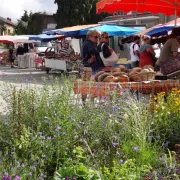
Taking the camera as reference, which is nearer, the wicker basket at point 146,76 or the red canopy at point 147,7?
the wicker basket at point 146,76

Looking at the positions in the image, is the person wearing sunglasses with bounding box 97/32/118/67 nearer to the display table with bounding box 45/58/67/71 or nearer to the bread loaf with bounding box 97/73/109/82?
the bread loaf with bounding box 97/73/109/82

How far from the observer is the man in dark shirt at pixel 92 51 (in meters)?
8.22

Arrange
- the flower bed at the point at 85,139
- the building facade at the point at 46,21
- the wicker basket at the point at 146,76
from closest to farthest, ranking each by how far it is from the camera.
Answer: the flower bed at the point at 85,139
the wicker basket at the point at 146,76
the building facade at the point at 46,21

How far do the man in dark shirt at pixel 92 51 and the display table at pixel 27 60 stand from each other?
21.3 m

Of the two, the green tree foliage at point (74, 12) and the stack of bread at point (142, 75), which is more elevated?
the green tree foliage at point (74, 12)

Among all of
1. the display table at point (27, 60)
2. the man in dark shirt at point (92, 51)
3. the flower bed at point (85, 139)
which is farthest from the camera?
the display table at point (27, 60)

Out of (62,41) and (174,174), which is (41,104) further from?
(62,41)

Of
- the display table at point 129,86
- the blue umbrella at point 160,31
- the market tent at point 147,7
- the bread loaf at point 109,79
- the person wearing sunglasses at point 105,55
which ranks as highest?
the market tent at point 147,7

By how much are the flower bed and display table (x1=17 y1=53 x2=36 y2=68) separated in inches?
974

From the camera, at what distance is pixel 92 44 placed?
8273 millimetres

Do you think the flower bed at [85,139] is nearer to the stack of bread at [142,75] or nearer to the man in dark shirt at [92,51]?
the stack of bread at [142,75]

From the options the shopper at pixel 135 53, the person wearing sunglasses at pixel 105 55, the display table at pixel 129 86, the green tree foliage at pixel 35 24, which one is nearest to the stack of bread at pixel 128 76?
the display table at pixel 129 86

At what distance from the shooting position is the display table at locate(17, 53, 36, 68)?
1156 inches

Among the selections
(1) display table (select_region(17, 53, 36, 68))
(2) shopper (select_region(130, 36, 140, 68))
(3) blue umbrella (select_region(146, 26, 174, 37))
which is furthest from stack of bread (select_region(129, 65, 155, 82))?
(1) display table (select_region(17, 53, 36, 68))
